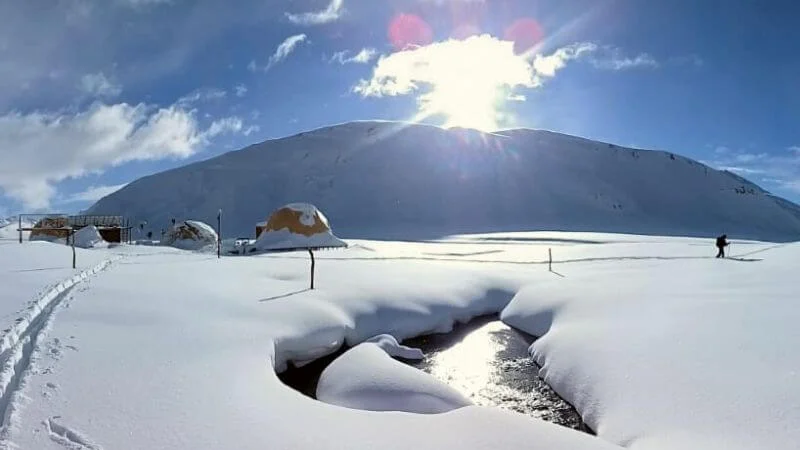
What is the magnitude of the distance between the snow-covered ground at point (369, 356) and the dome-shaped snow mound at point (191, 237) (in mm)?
19723

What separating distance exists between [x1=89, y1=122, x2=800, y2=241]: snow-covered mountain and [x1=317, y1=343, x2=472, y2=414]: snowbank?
218 feet

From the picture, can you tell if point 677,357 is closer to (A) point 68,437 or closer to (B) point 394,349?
(B) point 394,349

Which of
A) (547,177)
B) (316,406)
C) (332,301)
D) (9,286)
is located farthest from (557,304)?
(547,177)

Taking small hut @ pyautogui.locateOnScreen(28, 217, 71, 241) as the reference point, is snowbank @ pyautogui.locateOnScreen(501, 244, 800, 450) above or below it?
below

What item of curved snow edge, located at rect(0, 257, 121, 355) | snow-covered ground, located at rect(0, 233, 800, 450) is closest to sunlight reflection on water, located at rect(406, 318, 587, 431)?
snow-covered ground, located at rect(0, 233, 800, 450)

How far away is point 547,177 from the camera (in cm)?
10975

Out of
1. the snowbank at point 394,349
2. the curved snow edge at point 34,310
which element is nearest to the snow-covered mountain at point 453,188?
the curved snow edge at point 34,310

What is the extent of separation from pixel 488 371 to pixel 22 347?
9.30m

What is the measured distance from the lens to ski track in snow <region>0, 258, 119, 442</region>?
6.49 metres

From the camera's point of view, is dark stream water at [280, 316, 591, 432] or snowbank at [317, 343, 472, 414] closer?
snowbank at [317, 343, 472, 414]

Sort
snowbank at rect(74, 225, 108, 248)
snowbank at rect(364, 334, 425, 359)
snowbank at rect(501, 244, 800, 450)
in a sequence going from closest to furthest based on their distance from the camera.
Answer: snowbank at rect(501, 244, 800, 450) → snowbank at rect(364, 334, 425, 359) → snowbank at rect(74, 225, 108, 248)

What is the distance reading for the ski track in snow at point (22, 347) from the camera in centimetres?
649

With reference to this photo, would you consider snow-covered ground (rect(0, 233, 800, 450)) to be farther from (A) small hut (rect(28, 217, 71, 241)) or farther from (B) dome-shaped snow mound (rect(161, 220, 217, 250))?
(A) small hut (rect(28, 217, 71, 241))

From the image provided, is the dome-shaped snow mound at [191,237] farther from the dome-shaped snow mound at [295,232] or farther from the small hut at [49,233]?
the small hut at [49,233]
